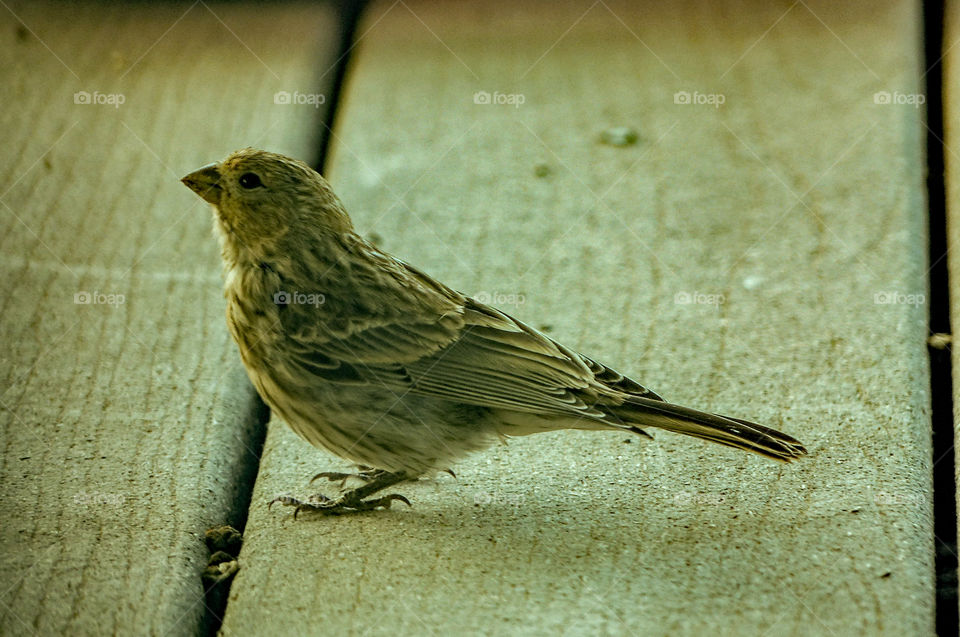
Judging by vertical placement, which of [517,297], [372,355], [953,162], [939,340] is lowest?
[372,355]

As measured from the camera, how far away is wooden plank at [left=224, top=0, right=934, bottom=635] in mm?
2627

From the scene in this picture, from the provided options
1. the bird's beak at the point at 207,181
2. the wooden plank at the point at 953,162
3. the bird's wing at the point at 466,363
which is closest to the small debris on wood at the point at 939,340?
the wooden plank at the point at 953,162

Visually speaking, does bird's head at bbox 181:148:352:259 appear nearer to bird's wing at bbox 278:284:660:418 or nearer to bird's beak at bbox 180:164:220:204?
bird's beak at bbox 180:164:220:204

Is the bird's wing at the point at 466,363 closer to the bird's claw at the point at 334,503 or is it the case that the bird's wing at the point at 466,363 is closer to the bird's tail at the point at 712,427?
the bird's tail at the point at 712,427

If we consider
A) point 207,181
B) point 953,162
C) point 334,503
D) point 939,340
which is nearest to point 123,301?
point 207,181

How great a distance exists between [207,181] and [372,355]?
2.60ft

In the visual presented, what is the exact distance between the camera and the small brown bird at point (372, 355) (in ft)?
10.9

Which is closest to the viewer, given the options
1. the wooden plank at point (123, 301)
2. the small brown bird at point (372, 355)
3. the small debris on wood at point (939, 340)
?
the wooden plank at point (123, 301)

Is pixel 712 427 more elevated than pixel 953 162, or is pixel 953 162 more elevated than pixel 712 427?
pixel 953 162

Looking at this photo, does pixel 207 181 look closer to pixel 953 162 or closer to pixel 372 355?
pixel 372 355

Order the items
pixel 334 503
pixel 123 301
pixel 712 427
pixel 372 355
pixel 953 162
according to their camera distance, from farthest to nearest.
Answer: pixel 953 162 < pixel 123 301 < pixel 372 355 < pixel 334 503 < pixel 712 427

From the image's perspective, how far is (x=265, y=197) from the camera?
3637mm

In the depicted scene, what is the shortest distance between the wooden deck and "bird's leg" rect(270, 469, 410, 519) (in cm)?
6

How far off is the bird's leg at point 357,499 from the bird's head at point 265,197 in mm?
803
